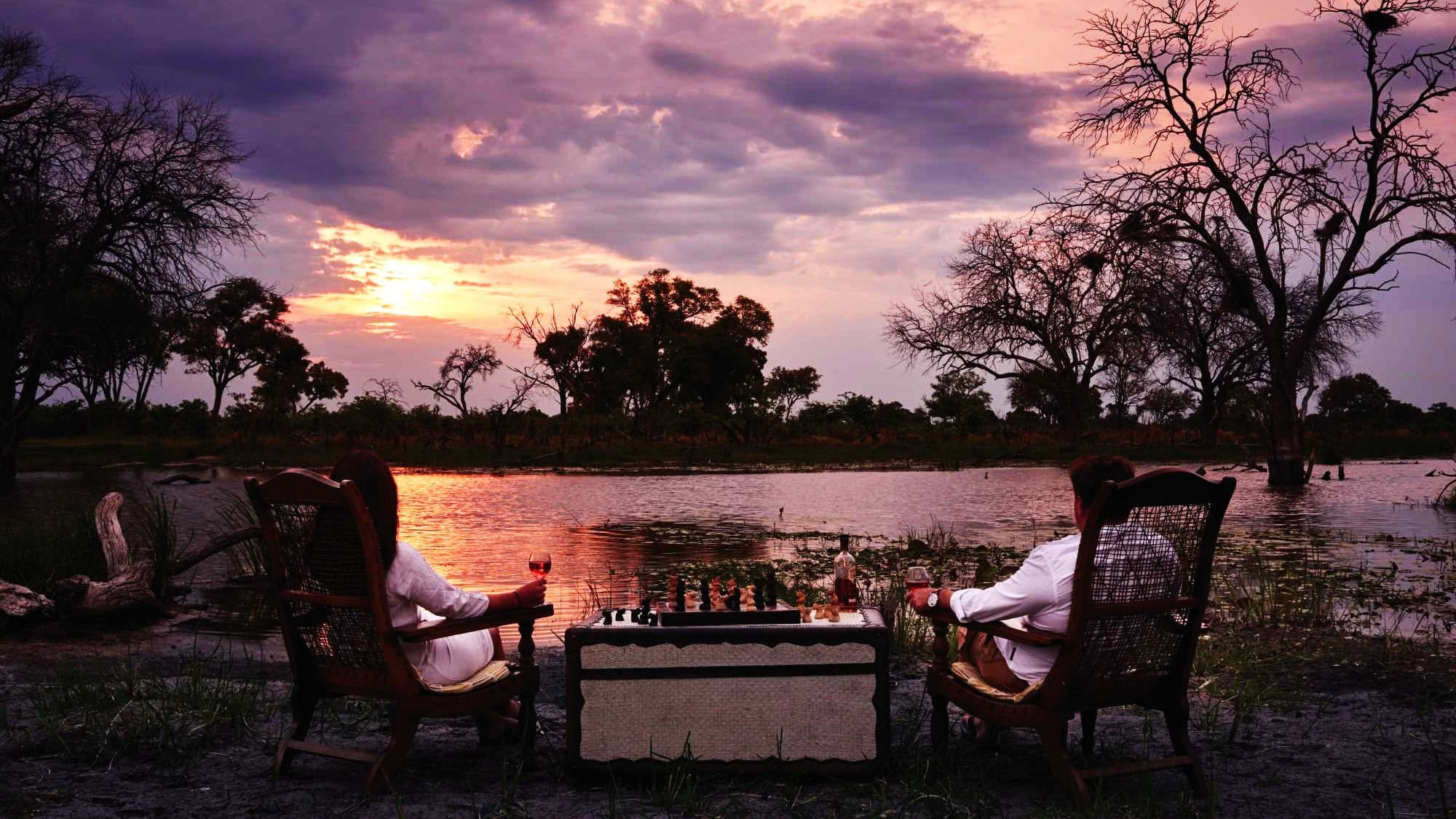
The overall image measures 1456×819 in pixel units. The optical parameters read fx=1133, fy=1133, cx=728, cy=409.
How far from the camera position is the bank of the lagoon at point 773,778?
15.2ft

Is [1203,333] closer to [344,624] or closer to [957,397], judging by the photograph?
[957,397]

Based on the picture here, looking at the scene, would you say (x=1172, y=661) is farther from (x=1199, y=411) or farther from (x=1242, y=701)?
(x=1199, y=411)

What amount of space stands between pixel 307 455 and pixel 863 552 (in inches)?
1274

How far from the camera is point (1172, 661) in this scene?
4840 mm

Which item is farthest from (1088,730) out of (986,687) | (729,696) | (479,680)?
(479,680)

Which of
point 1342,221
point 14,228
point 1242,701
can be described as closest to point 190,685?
point 1242,701

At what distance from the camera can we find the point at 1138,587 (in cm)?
458

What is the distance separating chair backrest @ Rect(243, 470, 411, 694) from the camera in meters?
4.60

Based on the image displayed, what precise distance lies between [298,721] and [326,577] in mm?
771

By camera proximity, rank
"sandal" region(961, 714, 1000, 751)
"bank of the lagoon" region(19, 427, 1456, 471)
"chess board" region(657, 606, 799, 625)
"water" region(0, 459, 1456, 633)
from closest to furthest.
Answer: "chess board" region(657, 606, 799, 625) → "sandal" region(961, 714, 1000, 751) → "water" region(0, 459, 1456, 633) → "bank of the lagoon" region(19, 427, 1456, 471)

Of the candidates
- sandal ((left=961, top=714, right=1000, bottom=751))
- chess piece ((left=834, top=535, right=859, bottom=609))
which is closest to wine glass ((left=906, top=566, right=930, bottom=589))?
chess piece ((left=834, top=535, right=859, bottom=609))

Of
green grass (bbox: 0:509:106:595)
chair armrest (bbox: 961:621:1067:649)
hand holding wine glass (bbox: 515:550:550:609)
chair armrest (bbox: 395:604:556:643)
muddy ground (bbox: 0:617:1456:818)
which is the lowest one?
muddy ground (bbox: 0:617:1456:818)

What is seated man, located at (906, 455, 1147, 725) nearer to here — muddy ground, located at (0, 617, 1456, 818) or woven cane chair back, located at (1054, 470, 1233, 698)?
woven cane chair back, located at (1054, 470, 1233, 698)

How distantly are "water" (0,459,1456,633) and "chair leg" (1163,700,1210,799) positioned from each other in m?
5.62
